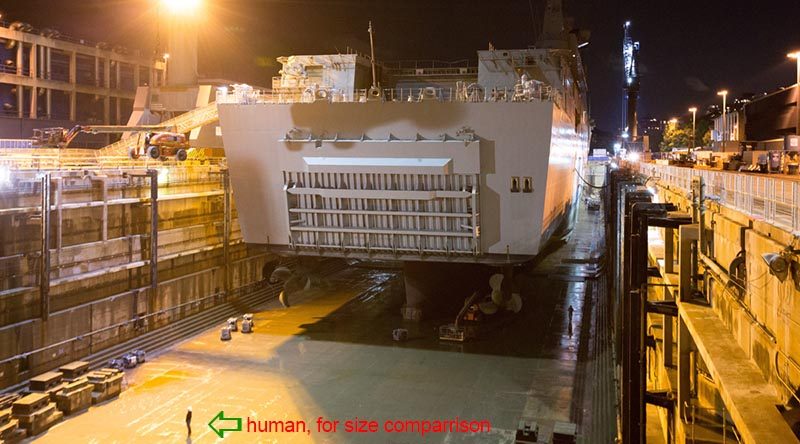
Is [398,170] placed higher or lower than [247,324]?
higher

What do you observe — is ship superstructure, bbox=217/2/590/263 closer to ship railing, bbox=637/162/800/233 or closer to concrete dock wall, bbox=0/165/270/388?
concrete dock wall, bbox=0/165/270/388

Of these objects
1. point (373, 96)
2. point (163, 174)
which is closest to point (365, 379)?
point (373, 96)

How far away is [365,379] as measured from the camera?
18.0 metres

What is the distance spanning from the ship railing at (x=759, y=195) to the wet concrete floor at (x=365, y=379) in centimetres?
688

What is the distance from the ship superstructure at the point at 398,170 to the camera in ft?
63.1

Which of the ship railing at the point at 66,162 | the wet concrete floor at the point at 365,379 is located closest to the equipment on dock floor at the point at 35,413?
the wet concrete floor at the point at 365,379

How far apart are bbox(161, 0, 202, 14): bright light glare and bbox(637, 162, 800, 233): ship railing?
38.3 m

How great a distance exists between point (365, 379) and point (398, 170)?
6873 millimetres

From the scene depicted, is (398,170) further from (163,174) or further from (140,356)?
(140,356)

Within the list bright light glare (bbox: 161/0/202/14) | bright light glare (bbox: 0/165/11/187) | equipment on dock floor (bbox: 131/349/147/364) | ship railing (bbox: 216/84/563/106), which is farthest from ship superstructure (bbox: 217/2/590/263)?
bright light glare (bbox: 161/0/202/14)

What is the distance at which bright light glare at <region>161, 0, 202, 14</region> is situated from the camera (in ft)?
133

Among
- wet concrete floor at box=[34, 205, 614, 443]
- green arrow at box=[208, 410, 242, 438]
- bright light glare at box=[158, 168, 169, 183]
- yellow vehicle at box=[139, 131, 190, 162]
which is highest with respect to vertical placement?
yellow vehicle at box=[139, 131, 190, 162]

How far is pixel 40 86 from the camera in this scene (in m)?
41.3

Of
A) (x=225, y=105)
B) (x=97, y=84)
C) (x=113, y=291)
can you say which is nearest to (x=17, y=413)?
(x=113, y=291)
